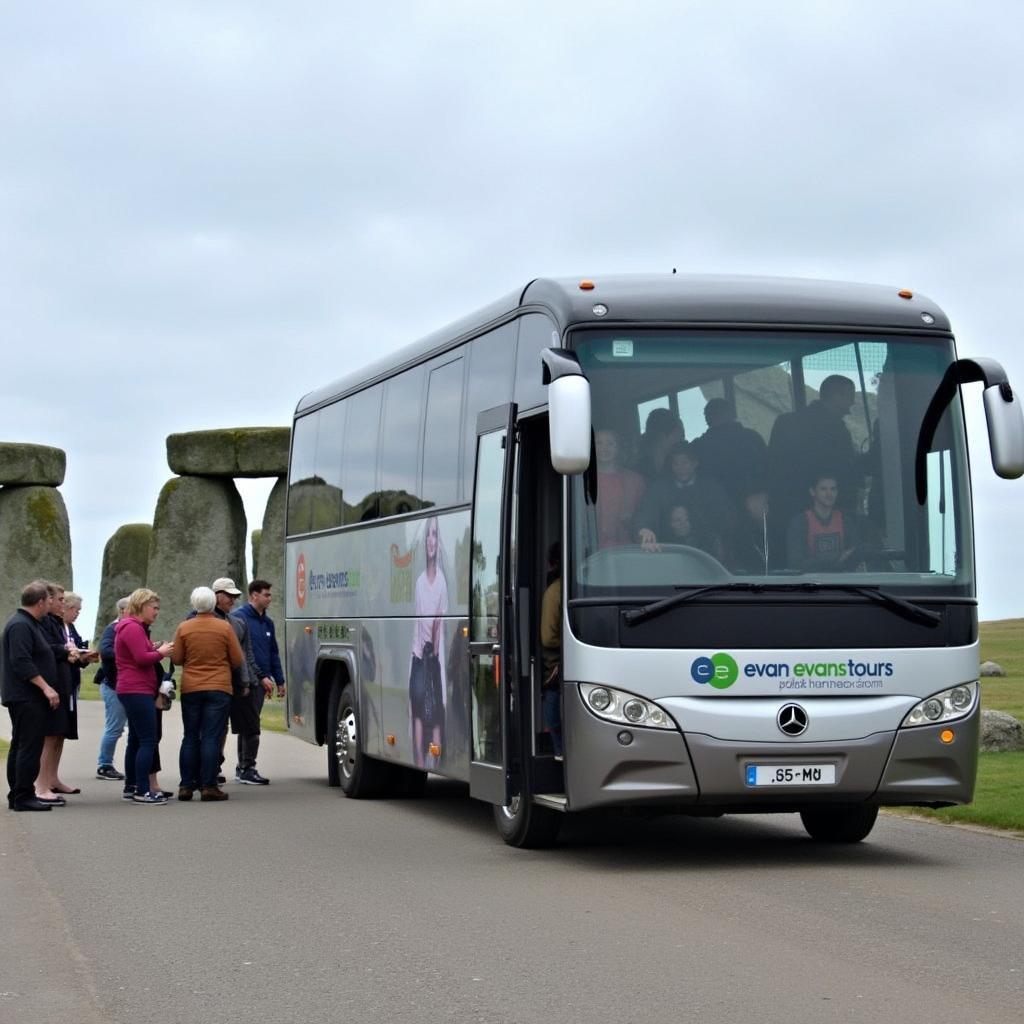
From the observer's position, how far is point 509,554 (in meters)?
12.2

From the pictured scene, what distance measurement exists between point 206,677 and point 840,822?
6.02 m

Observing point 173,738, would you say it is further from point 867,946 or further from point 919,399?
point 867,946

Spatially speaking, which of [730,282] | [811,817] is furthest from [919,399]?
[811,817]

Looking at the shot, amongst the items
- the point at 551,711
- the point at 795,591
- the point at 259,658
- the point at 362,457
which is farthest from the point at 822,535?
the point at 259,658

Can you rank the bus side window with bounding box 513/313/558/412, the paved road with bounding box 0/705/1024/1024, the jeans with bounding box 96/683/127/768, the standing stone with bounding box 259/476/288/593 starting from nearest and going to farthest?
the paved road with bounding box 0/705/1024/1024
the bus side window with bounding box 513/313/558/412
the jeans with bounding box 96/683/127/768
the standing stone with bounding box 259/476/288/593

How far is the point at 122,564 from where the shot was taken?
49812 millimetres

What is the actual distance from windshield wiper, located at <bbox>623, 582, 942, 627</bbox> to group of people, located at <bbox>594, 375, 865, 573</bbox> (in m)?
0.12

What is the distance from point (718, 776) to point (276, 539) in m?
25.1

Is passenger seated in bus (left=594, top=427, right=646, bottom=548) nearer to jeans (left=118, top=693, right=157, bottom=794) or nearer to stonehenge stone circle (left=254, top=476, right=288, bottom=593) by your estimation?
jeans (left=118, top=693, right=157, bottom=794)

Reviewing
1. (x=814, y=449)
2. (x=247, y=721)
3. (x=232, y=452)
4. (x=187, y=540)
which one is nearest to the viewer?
(x=814, y=449)

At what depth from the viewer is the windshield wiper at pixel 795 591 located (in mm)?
11359

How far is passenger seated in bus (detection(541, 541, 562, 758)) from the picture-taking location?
1205 cm

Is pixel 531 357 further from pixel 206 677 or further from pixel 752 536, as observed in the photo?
pixel 206 677

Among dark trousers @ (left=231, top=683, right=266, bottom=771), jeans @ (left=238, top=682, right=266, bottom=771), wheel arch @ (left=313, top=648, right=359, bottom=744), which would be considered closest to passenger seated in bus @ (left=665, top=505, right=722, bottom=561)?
wheel arch @ (left=313, top=648, right=359, bottom=744)
